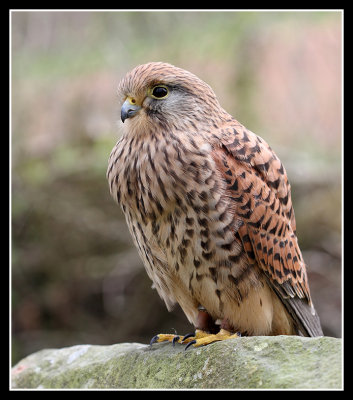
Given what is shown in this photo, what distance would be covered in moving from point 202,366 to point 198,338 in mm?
383

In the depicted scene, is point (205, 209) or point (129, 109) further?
point (129, 109)

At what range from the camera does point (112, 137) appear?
6.67 meters

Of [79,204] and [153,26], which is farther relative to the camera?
[153,26]

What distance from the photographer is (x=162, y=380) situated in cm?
290

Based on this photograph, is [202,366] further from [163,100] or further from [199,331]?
[163,100]

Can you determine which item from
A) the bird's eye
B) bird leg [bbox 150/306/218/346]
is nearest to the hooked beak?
the bird's eye

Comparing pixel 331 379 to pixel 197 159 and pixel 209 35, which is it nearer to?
pixel 197 159

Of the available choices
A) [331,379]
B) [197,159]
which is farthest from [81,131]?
[331,379]

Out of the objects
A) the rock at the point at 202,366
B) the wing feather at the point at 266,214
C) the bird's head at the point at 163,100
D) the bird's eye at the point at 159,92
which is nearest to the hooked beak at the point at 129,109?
the bird's head at the point at 163,100

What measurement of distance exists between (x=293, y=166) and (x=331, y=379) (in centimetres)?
412

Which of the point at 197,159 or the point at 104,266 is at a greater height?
the point at 197,159

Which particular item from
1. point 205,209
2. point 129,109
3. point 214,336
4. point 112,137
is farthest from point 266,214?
point 112,137

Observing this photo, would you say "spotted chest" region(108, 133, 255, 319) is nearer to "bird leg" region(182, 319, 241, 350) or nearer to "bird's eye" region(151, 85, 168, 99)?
"bird leg" region(182, 319, 241, 350)

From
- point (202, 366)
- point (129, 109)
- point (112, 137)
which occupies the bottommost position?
point (202, 366)
